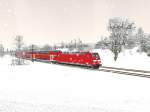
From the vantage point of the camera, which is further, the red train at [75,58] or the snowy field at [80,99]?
the red train at [75,58]

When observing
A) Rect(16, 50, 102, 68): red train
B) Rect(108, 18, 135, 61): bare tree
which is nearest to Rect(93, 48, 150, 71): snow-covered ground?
Rect(108, 18, 135, 61): bare tree

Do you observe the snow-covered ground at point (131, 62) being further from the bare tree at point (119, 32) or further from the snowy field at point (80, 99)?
the snowy field at point (80, 99)

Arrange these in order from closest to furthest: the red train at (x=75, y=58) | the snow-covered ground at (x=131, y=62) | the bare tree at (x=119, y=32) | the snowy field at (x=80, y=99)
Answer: the snowy field at (x=80, y=99)
the red train at (x=75, y=58)
the snow-covered ground at (x=131, y=62)
the bare tree at (x=119, y=32)

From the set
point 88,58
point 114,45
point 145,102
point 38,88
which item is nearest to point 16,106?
point 38,88

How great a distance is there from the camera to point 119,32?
52844 millimetres

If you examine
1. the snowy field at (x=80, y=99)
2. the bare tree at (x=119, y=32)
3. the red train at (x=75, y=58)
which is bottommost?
the snowy field at (x=80, y=99)

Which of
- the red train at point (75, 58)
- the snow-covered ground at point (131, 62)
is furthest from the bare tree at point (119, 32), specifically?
the red train at point (75, 58)

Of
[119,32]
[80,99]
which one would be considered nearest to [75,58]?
[119,32]

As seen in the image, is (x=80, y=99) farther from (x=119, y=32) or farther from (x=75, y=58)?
(x=119, y=32)

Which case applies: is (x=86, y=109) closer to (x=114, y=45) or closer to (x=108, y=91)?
(x=108, y=91)

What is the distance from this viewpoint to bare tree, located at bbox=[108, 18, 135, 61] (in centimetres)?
5206

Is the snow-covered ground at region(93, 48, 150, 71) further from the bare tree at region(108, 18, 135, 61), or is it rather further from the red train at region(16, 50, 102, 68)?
the red train at region(16, 50, 102, 68)

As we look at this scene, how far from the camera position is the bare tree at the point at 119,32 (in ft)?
171

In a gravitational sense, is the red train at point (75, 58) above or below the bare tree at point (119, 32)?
below
